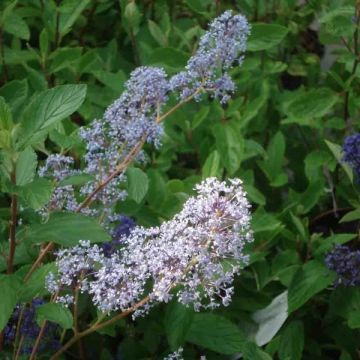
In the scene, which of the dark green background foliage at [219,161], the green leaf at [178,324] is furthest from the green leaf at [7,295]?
the green leaf at [178,324]

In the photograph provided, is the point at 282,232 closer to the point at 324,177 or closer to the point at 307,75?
the point at 324,177

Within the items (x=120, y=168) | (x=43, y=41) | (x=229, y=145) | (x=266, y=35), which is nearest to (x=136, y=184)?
(x=120, y=168)

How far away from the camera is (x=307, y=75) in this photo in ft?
9.43

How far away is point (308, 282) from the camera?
1879 mm

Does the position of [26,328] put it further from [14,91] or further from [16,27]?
[16,27]

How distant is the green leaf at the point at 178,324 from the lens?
166 centimetres

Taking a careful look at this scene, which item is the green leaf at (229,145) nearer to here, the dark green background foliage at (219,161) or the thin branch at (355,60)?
the dark green background foliage at (219,161)

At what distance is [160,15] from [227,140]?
0.84 meters

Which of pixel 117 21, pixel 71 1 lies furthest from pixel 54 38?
pixel 117 21

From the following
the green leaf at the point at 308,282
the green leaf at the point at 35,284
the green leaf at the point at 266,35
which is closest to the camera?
the green leaf at the point at 35,284

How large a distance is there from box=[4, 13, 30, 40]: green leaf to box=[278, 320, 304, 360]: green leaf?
0.96 metres

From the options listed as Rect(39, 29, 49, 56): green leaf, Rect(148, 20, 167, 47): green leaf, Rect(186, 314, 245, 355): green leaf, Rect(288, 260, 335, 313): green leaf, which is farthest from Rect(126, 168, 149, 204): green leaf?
Rect(148, 20, 167, 47): green leaf

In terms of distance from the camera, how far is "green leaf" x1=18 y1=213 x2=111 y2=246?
1332mm

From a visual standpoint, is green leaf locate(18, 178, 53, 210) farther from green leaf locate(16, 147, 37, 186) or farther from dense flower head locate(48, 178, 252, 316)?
dense flower head locate(48, 178, 252, 316)
